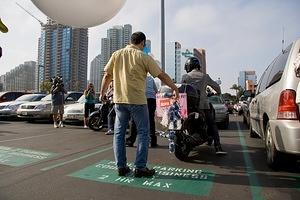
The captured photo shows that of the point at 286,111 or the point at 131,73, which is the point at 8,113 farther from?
the point at 286,111

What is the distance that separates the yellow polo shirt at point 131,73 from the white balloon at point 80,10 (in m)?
0.56

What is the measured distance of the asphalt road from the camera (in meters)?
4.05

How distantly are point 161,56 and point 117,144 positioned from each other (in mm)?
13452

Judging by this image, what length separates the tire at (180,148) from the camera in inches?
236

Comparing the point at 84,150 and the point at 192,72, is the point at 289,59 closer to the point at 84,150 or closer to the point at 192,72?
the point at 192,72

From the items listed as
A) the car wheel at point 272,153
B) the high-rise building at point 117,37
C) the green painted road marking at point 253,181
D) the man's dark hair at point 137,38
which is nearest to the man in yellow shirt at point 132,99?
the man's dark hair at point 137,38

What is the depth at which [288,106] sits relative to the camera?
15.2 ft

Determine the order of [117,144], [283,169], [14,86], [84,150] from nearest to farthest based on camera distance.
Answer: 1. [117,144]
2. [283,169]
3. [84,150]
4. [14,86]

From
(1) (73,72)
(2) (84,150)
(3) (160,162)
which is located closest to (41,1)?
(3) (160,162)

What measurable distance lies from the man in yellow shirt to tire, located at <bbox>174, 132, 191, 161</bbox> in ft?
3.90

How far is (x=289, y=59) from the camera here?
5.01 metres

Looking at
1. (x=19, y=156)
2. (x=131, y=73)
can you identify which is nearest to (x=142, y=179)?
(x=131, y=73)

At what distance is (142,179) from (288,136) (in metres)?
1.91

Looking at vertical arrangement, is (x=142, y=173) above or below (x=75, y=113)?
below
